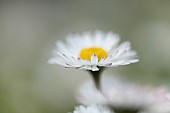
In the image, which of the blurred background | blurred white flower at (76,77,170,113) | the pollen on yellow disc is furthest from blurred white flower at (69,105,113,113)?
the blurred background

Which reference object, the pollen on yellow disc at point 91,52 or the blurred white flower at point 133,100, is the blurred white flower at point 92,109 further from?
the pollen on yellow disc at point 91,52

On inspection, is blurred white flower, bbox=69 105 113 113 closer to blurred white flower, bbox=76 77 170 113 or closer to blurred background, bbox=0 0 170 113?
blurred white flower, bbox=76 77 170 113

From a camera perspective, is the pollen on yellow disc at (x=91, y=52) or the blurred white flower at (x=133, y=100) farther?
the pollen on yellow disc at (x=91, y=52)

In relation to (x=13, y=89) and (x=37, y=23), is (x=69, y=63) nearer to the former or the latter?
(x=13, y=89)

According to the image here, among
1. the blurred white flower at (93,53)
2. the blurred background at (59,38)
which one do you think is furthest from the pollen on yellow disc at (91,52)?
the blurred background at (59,38)

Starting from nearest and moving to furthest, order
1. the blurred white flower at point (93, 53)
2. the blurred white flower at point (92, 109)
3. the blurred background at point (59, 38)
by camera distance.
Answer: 1. the blurred white flower at point (92, 109)
2. the blurred white flower at point (93, 53)
3. the blurred background at point (59, 38)

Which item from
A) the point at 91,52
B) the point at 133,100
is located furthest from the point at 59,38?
the point at 133,100
